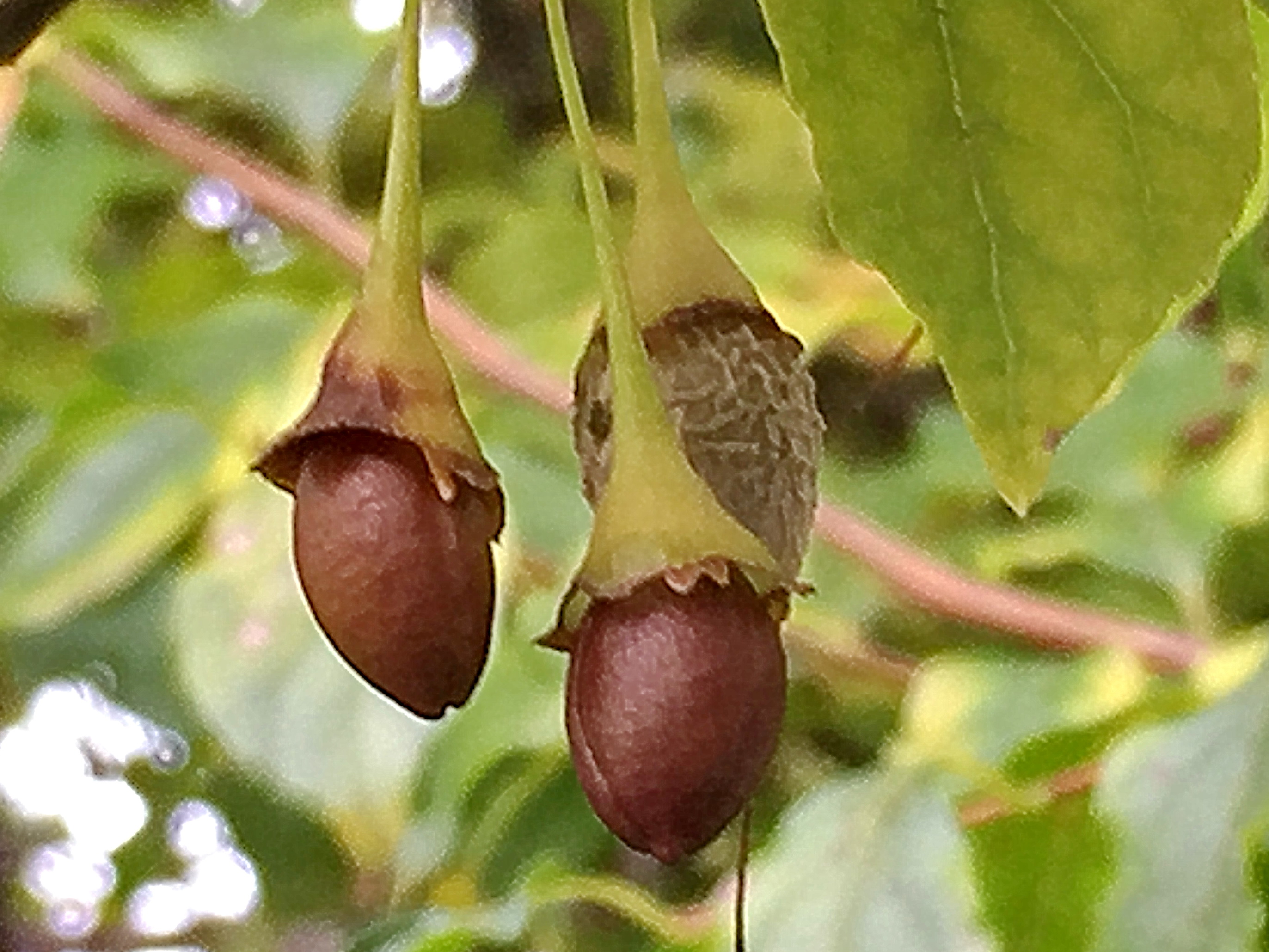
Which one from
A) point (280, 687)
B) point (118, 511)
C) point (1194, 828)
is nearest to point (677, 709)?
point (1194, 828)

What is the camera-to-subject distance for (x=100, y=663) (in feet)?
3.93

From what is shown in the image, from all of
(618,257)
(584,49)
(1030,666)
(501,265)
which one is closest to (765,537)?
(618,257)

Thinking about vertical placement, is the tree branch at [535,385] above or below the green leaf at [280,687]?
above

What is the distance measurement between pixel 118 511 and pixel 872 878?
45cm

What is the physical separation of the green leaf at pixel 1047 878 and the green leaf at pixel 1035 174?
0.29 metres

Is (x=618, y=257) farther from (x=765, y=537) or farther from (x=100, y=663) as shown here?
(x=100, y=663)

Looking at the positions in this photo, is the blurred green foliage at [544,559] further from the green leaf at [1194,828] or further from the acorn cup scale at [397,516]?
the acorn cup scale at [397,516]

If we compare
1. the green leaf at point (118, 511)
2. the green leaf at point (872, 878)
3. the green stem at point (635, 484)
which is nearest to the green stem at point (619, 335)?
the green stem at point (635, 484)

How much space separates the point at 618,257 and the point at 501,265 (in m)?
0.79

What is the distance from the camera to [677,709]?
0.33 m

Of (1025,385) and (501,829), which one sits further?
(501,829)

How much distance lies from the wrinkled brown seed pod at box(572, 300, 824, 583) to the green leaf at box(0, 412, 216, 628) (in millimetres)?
556

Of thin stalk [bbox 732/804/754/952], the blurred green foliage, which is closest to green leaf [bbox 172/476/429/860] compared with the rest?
the blurred green foliage

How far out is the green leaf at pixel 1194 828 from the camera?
0.58 metres
